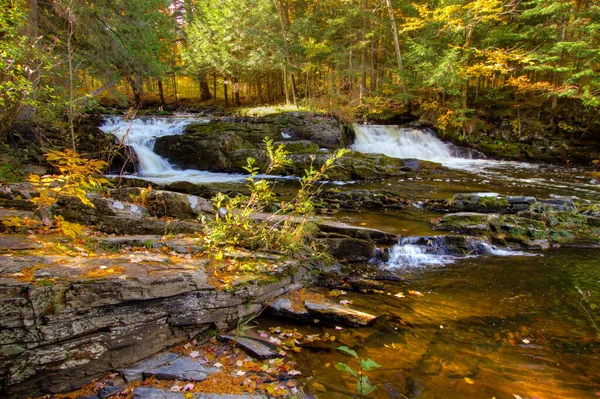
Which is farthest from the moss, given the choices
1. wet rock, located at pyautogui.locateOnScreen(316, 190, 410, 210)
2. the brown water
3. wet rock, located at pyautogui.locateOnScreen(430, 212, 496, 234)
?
the brown water

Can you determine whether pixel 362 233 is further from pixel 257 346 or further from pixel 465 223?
pixel 257 346

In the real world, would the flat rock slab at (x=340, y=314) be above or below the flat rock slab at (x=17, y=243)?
below

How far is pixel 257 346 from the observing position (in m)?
3.34

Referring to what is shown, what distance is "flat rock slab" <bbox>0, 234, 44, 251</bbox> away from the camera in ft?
11.0

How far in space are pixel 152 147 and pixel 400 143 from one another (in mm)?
13363

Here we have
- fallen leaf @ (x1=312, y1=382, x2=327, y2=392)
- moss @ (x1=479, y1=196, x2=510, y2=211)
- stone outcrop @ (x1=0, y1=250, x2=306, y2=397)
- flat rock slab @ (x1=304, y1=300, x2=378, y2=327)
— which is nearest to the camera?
stone outcrop @ (x1=0, y1=250, x2=306, y2=397)

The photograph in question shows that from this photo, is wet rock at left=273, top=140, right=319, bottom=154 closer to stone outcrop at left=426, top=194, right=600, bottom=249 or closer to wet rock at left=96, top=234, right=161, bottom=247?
stone outcrop at left=426, top=194, right=600, bottom=249

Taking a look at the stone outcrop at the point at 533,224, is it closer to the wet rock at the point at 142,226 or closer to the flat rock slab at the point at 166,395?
the wet rock at the point at 142,226

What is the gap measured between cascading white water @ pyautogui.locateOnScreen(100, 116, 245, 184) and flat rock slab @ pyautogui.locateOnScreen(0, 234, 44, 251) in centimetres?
825

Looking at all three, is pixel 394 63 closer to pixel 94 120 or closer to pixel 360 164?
pixel 360 164

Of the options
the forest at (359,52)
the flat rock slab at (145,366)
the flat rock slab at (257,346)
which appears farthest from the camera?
the forest at (359,52)

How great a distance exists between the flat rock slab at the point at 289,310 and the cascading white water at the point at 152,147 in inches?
363

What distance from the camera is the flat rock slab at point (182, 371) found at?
2773 millimetres

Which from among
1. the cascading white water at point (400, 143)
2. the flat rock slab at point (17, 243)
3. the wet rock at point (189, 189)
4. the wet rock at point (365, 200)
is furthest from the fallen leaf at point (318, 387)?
the cascading white water at point (400, 143)
